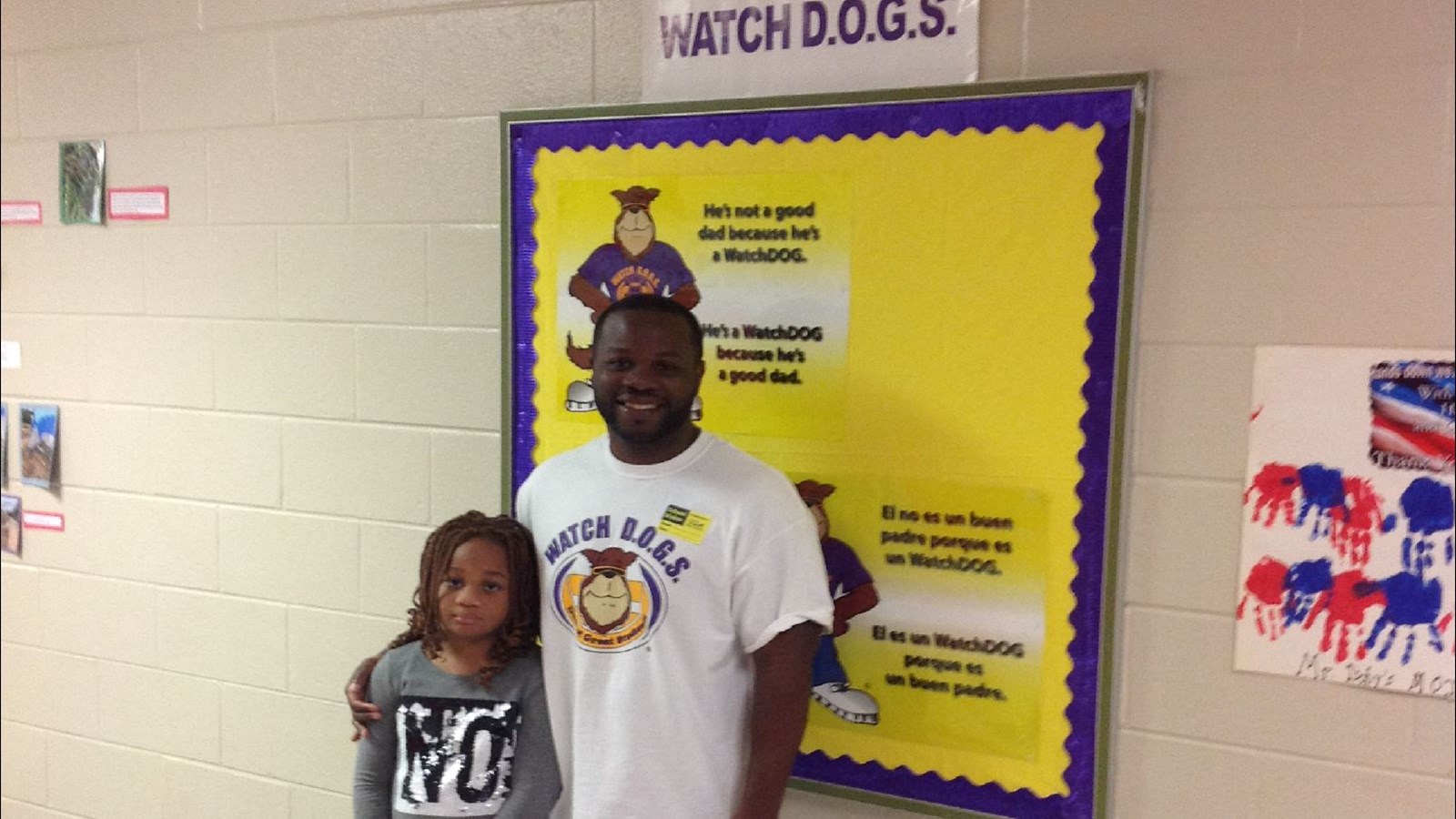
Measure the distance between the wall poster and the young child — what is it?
17.2 inches

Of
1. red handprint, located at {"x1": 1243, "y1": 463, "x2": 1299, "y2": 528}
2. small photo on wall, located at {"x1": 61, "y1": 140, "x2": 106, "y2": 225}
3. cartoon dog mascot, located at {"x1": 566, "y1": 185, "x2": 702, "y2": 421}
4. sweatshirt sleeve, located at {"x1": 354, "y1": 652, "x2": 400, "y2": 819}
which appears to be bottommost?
sweatshirt sleeve, located at {"x1": 354, "y1": 652, "x2": 400, "y2": 819}

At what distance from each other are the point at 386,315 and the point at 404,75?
465mm

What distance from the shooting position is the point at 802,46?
1.68m

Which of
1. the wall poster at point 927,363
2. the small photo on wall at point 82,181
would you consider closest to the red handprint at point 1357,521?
the wall poster at point 927,363

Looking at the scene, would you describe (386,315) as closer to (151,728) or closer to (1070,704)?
(151,728)

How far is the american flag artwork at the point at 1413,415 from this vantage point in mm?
1378

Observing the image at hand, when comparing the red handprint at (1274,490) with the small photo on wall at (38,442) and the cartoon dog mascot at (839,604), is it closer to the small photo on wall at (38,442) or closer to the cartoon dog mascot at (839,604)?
the cartoon dog mascot at (839,604)

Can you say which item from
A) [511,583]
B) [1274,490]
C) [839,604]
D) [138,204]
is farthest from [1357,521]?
[138,204]

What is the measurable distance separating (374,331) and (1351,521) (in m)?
1.72

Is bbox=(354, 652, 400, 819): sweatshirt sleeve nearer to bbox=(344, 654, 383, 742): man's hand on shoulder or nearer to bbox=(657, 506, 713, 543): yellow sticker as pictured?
bbox=(344, 654, 383, 742): man's hand on shoulder

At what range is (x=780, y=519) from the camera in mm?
1467

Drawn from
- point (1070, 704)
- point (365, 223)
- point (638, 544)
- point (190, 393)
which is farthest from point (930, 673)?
point (190, 393)

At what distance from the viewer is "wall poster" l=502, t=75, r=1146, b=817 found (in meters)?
1.53

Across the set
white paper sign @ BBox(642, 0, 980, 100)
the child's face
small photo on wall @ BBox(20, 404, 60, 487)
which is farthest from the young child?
small photo on wall @ BBox(20, 404, 60, 487)
